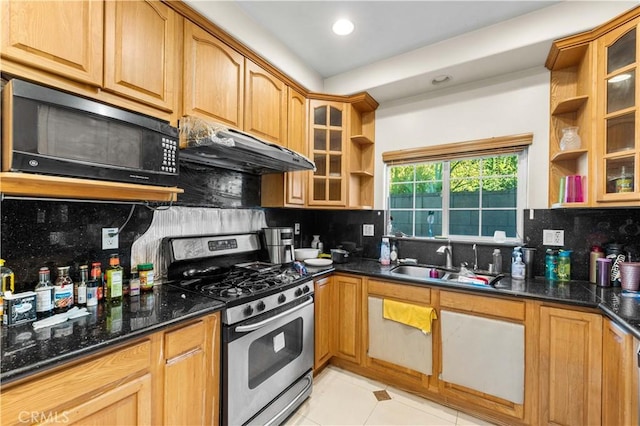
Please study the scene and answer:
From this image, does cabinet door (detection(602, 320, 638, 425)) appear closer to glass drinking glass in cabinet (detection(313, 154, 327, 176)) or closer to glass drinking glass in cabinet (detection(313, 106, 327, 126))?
glass drinking glass in cabinet (detection(313, 154, 327, 176))

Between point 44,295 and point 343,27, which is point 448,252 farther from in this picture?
point 44,295

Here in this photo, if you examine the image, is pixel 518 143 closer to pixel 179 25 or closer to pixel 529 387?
pixel 529 387

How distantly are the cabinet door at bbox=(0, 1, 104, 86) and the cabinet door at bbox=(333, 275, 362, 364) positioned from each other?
1955 mm

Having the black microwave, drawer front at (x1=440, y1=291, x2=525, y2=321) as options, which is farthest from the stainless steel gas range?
drawer front at (x1=440, y1=291, x2=525, y2=321)

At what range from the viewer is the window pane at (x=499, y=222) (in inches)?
87.5

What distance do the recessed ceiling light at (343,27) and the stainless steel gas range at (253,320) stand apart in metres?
1.70

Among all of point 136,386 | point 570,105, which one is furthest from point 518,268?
point 136,386

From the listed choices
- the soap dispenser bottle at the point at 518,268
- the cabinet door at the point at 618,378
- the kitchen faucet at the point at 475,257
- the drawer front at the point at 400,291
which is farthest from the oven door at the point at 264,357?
the cabinet door at the point at 618,378

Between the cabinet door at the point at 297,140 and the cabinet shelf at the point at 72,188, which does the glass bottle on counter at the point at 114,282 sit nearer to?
the cabinet shelf at the point at 72,188

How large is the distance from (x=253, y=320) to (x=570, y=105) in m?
2.50

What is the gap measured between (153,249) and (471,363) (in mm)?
2143

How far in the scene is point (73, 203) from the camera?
1.35 metres

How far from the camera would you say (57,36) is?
3.47ft

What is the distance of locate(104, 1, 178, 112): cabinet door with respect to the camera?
47.9 inches
